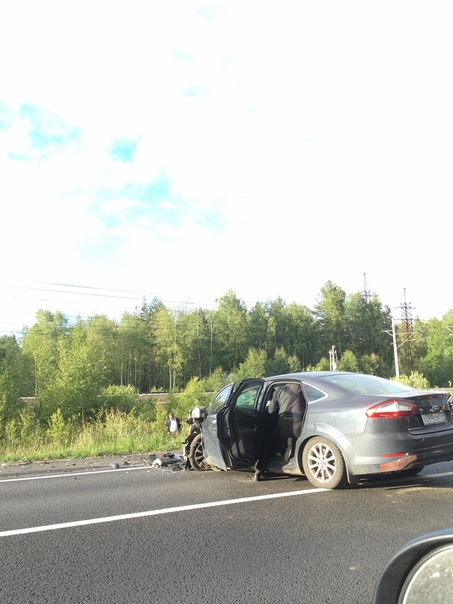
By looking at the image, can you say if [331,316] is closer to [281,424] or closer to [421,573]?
[281,424]

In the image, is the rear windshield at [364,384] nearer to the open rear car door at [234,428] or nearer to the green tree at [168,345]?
the open rear car door at [234,428]

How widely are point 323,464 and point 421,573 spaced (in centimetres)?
547

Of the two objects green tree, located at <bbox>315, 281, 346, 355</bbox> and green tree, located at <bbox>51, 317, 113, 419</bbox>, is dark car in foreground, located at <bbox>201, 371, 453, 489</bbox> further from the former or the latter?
green tree, located at <bbox>315, 281, 346, 355</bbox>

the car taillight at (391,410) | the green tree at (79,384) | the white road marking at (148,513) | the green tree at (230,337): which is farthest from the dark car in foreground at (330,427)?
the green tree at (230,337)

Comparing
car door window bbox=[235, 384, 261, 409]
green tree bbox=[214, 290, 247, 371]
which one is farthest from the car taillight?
green tree bbox=[214, 290, 247, 371]

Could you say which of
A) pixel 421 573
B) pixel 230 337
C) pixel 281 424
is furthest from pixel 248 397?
pixel 230 337

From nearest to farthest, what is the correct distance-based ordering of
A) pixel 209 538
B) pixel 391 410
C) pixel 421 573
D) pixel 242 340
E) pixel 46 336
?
pixel 421 573 → pixel 209 538 → pixel 391 410 → pixel 46 336 → pixel 242 340

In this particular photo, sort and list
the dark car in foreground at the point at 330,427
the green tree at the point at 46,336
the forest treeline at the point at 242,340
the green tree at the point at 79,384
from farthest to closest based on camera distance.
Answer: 1. the forest treeline at the point at 242,340
2. the green tree at the point at 46,336
3. the green tree at the point at 79,384
4. the dark car in foreground at the point at 330,427

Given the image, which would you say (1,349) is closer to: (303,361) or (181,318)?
(181,318)

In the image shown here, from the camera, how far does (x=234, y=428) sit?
782 centimetres

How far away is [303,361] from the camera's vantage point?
10606 cm

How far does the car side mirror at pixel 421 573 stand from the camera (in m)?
1.73

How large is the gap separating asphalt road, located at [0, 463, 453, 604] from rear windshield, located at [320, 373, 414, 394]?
4.06 feet

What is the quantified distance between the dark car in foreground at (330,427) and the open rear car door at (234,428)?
1cm
